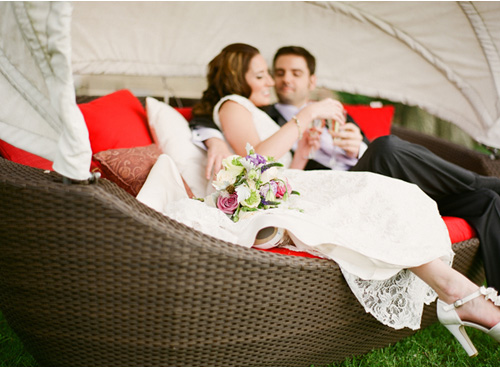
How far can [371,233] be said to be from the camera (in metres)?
1.70

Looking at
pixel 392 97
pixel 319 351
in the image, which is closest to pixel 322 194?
pixel 319 351

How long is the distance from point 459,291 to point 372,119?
2.08 m

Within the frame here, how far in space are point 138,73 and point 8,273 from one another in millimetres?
2038

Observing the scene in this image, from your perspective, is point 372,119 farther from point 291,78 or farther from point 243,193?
point 243,193

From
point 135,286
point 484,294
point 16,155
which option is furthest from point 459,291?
point 16,155

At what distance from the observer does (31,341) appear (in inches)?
61.1

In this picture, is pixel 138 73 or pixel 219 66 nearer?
pixel 219 66

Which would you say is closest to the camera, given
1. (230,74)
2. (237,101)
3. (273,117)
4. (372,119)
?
(237,101)

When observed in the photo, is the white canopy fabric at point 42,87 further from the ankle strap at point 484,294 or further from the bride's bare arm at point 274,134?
the ankle strap at point 484,294

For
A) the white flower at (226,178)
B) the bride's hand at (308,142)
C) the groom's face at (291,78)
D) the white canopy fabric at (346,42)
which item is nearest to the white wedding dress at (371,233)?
the white flower at (226,178)

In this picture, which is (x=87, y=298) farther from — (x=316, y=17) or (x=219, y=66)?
(x=316, y=17)

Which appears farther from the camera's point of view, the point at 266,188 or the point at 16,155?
the point at 16,155

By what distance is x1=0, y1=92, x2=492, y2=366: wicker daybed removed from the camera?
1314 mm

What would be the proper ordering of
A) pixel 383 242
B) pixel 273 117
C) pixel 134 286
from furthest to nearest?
pixel 273 117 < pixel 383 242 < pixel 134 286
